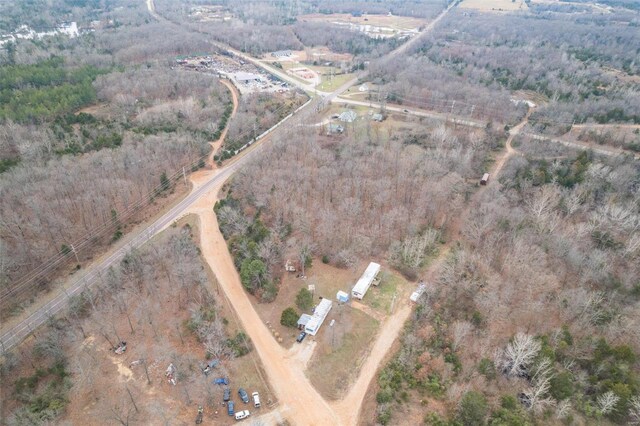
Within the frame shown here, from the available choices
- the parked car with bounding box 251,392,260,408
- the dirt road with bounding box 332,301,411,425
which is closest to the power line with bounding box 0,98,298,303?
the parked car with bounding box 251,392,260,408

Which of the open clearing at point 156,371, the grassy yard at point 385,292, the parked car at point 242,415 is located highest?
the grassy yard at point 385,292

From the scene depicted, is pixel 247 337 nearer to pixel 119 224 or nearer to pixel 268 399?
pixel 268 399

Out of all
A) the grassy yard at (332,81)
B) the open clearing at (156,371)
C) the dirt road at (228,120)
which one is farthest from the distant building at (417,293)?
the grassy yard at (332,81)

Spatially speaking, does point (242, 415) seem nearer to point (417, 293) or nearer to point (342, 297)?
point (342, 297)

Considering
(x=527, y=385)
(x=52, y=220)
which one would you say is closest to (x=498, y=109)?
(x=527, y=385)

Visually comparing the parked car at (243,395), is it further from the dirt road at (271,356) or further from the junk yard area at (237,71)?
the junk yard area at (237,71)

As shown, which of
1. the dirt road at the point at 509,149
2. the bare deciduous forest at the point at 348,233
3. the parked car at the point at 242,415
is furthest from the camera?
the dirt road at the point at 509,149
